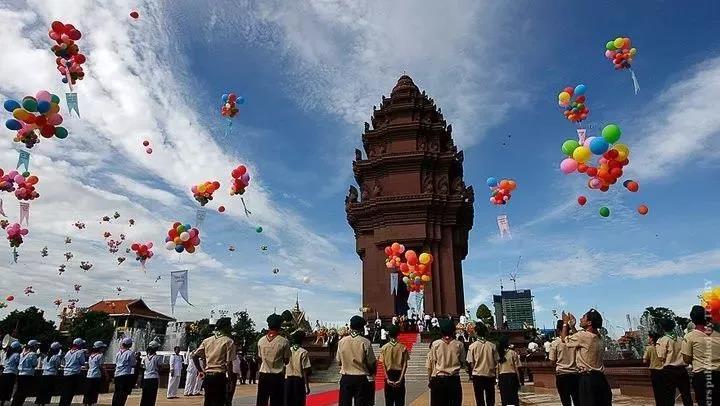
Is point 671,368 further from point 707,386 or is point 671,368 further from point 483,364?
point 483,364

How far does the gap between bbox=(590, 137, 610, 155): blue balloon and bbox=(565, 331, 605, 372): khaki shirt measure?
668 cm

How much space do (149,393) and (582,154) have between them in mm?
11535

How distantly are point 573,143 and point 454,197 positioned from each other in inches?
776

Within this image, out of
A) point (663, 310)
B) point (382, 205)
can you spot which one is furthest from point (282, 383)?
point (663, 310)

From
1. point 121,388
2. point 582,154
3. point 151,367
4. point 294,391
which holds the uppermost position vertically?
point 582,154

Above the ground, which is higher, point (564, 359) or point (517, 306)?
point (517, 306)

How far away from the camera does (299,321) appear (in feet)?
92.4

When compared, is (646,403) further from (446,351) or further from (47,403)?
(47,403)

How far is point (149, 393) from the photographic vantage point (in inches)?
402

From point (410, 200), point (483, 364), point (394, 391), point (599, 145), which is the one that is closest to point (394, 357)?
point (394, 391)

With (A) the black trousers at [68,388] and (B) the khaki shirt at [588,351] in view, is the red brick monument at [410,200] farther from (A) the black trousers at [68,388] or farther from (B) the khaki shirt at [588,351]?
(B) the khaki shirt at [588,351]

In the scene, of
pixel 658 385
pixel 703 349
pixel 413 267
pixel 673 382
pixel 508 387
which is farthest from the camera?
pixel 413 267

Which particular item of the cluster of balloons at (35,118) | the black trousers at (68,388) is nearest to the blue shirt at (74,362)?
the black trousers at (68,388)

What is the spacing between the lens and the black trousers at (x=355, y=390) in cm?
650
